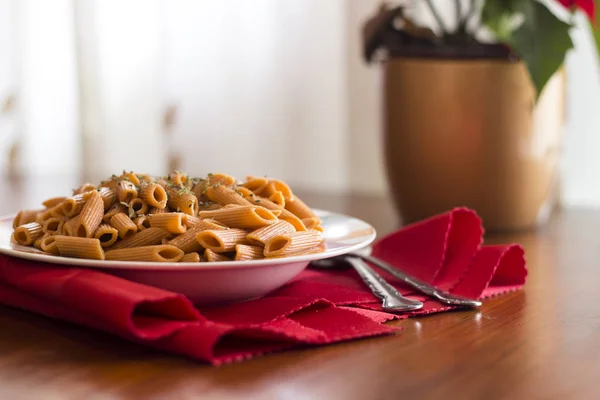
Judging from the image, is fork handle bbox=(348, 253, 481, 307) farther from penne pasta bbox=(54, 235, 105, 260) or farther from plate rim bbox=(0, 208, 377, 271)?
penne pasta bbox=(54, 235, 105, 260)

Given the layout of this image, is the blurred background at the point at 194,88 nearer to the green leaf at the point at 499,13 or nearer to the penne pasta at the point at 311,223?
the green leaf at the point at 499,13

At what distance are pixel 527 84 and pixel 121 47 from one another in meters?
1.54

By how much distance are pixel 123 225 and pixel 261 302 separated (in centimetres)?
16

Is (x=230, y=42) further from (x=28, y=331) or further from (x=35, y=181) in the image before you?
(x=28, y=331)

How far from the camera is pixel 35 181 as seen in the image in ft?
6.78

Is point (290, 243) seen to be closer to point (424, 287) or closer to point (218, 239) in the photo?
point (218, 239)

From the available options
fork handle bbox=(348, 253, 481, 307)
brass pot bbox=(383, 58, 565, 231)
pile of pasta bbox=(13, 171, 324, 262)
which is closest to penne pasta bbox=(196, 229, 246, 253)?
pile of pasta bbox=(13, 171, 324, 262)

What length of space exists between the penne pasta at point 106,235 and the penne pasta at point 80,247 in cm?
2

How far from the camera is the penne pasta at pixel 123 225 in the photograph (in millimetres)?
871

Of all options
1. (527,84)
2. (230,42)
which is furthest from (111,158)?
(527,84)

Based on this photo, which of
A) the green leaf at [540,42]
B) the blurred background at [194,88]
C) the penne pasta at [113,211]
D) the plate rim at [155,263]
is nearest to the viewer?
the plate rim at [155,263]

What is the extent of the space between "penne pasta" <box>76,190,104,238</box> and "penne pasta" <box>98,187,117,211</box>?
0.01m

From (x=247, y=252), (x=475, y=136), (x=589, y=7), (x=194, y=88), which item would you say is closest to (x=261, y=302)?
(x=247, y=252)

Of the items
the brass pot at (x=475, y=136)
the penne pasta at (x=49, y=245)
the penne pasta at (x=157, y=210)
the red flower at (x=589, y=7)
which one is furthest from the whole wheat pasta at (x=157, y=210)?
the red flower at (x=589, y=7)
